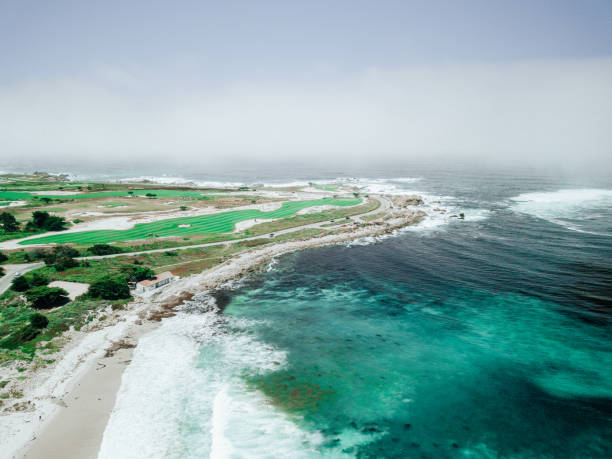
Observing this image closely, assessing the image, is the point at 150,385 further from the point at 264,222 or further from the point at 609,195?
the point at 609,195

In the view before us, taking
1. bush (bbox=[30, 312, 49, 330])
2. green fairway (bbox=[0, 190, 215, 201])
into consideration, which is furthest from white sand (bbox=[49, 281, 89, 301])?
green fairway (bbox=[0, 190, 215, 201])

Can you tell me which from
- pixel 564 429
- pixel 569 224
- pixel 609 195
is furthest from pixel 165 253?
pixel 609 195

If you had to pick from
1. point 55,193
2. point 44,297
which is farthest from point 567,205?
point 55,193

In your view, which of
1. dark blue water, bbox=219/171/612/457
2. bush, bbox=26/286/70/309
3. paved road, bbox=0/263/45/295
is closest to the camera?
dark blue water, bbox=219/171/612/457

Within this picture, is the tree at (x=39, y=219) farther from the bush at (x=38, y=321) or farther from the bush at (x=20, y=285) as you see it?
the bush at (x=38, y=321)

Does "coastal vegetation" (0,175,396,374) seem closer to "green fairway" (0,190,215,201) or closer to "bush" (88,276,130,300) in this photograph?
"bush" (88,276,130,300)

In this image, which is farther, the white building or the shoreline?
the white building

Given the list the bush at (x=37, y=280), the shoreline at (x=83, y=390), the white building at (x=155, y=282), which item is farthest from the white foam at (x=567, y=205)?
the bush at (x=37, y=280)
